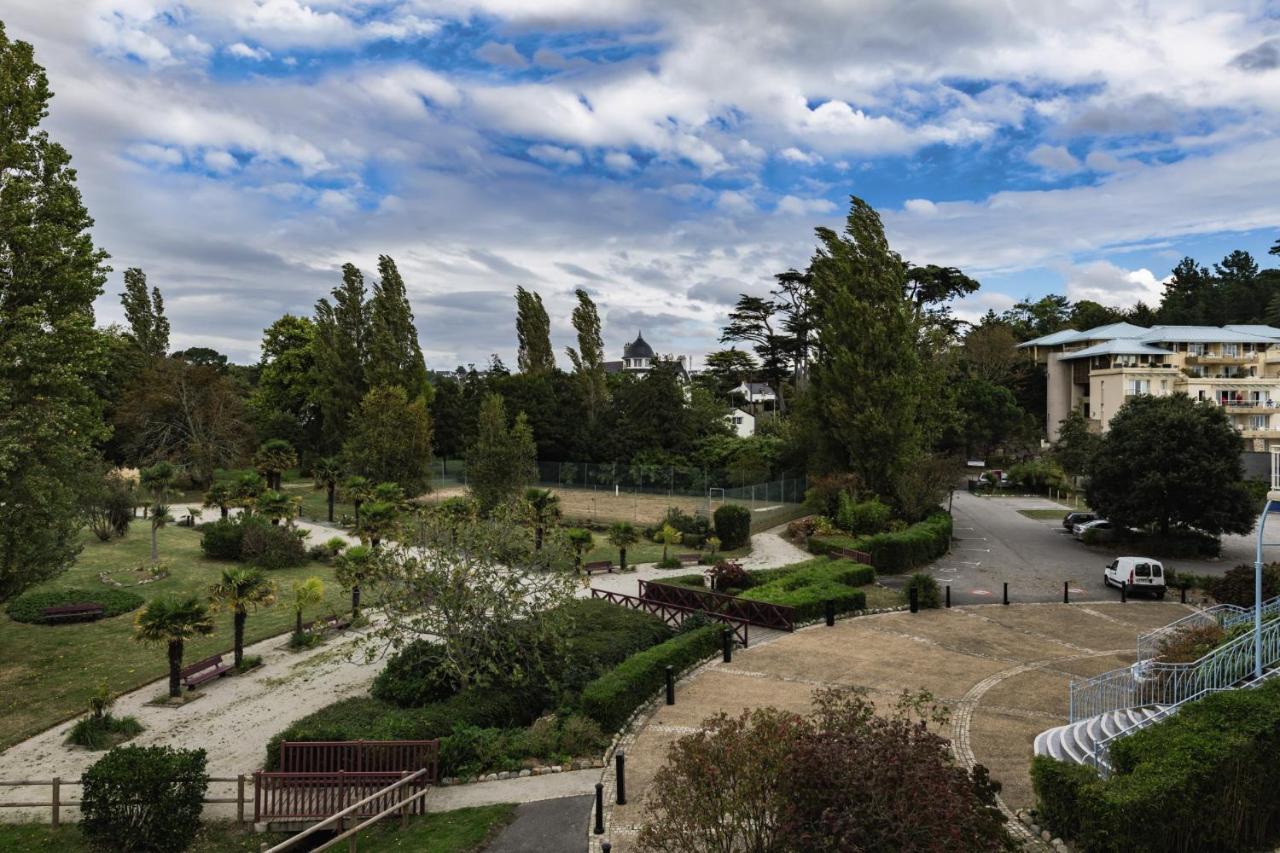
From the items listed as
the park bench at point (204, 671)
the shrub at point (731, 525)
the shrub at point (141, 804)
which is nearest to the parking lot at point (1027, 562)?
the shrub at point (731, 525)

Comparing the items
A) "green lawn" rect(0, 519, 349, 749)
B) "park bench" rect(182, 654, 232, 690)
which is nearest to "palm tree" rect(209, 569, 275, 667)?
"park bench" rect(182, 654, 232, 690)

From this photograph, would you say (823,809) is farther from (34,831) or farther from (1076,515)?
(1076,515)

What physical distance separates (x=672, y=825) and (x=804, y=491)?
3850 cm

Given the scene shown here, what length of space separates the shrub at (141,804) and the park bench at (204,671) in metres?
7.39

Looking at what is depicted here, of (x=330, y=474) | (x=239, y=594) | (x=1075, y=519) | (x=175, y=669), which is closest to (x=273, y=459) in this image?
(x=330, y=474)

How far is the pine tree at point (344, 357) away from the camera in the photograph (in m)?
58.2

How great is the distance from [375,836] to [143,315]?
68.8m

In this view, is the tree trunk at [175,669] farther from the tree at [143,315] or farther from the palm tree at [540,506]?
the tree at [143,315]

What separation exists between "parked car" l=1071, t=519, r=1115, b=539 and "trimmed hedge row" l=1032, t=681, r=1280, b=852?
29.6 meters

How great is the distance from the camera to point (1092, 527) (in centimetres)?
3812

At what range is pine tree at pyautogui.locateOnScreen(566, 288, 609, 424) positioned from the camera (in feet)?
210

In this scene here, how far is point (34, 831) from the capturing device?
483 inches

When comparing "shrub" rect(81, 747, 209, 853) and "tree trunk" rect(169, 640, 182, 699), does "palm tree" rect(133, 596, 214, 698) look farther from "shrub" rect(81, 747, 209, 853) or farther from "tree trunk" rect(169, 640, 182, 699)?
"shrub" rect(81, 747, 209, 853)

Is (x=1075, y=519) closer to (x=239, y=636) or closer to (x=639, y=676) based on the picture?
(x=639, y=676)
